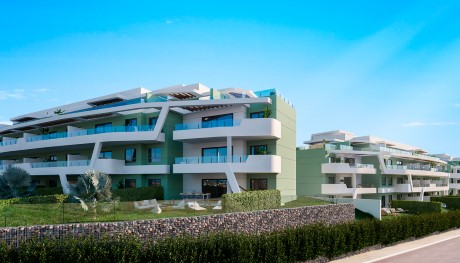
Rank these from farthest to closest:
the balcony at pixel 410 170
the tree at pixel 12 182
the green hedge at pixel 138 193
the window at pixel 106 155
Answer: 1. the balcony at pixel 410 170
2. the window at pixel 106 155
3. the tree at pixel 12 182
4. the green hedge at pixel 138 193

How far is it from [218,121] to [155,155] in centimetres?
807

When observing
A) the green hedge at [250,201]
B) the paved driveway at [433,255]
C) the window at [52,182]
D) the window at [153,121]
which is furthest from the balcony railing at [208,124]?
the window at [52,182]

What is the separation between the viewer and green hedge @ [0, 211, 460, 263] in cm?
1350

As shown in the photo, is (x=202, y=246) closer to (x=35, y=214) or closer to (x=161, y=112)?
(x=35, y=214)

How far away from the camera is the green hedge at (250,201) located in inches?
891

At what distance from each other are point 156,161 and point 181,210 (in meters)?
16.0

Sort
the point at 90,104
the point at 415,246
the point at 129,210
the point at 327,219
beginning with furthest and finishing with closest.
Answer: the point at 90,104 → the point at 327,219 → the point at 415,246 → the point at 129,210

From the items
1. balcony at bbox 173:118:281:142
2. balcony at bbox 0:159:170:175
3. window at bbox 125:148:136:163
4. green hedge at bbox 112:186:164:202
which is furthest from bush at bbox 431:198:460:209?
window at bbox 125:148:136:163

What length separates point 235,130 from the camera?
32.2 metres

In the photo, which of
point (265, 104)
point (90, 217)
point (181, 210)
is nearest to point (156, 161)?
point (265, 104)

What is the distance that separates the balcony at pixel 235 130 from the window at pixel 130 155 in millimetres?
6315

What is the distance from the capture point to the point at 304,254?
741 inches

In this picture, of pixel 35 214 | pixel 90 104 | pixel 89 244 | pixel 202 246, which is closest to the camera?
pixel 89 244

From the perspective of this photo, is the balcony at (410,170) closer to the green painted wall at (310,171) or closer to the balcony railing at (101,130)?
the green painted wall at (310,171)
